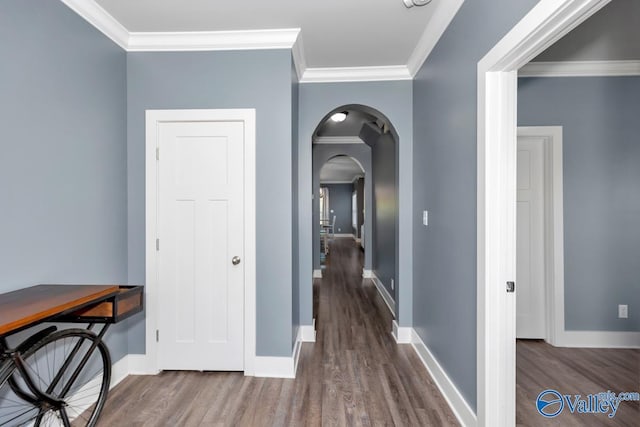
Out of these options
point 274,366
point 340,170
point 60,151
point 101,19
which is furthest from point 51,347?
point 340,170

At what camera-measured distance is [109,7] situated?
82.9 inches

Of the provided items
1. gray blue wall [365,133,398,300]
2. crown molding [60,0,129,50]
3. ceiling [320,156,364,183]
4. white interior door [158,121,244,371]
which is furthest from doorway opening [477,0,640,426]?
ceiling [320,156,364,183]

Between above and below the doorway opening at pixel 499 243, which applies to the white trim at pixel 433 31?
above

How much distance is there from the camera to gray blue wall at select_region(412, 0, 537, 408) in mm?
1711

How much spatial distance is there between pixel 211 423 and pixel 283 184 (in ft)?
5.52

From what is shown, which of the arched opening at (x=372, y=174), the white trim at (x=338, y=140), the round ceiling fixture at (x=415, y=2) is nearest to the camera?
the round ceiling fixture at (x=415, y=2)

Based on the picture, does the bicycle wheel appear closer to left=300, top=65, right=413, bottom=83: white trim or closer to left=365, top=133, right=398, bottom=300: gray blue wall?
left=300, top=65, right=413, bottom=83: white trim

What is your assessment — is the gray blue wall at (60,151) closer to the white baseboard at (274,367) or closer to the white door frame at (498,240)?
the white baseboard at (274,367)

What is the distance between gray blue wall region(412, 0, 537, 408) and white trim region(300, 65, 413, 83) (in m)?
0.28

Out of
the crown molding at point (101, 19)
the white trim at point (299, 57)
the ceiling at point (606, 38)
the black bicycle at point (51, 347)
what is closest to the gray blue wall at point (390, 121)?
the white trim at point (299, 57)

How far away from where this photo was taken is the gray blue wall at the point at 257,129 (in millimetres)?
2439

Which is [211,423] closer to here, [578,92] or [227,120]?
[227,120]

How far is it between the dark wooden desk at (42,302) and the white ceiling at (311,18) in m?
1.89

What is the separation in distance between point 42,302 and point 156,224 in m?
1.15
